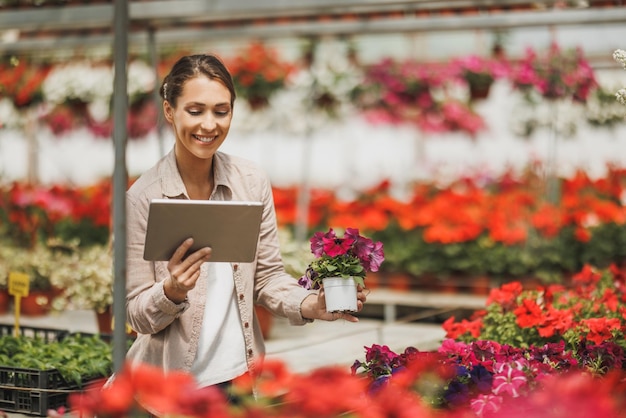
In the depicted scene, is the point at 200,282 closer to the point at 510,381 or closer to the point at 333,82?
the point at 510,381

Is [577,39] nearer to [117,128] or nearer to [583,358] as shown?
[583,358]

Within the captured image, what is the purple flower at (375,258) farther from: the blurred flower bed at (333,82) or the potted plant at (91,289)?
the blurred flower bed at (333,82)

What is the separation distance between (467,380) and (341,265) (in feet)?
1.41

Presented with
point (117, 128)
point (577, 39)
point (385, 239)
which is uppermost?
point (577, 39)

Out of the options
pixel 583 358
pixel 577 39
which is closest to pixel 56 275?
pixel 583 358

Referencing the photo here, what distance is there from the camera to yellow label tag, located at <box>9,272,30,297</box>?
12.5 ft

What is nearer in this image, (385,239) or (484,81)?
(484,81)

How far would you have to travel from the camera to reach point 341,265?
232 centimetres

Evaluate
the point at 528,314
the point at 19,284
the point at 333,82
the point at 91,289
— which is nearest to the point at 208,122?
the point at 528,314

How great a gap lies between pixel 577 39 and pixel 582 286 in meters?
5.19

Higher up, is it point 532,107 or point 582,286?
point 532,107

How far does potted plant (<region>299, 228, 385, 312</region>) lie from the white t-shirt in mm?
193

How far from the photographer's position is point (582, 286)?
4305 mm

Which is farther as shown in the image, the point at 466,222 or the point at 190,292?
the point at 466,222
